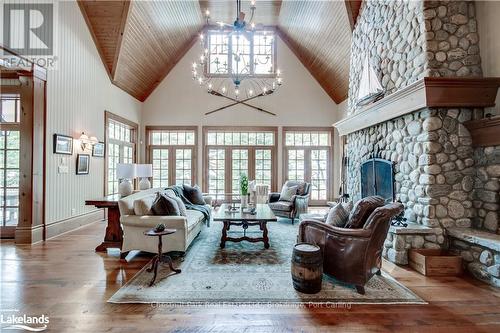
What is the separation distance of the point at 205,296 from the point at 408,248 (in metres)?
2.77

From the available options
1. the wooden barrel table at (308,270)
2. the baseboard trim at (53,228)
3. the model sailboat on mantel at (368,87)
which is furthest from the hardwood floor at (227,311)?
the model sailboat on mantel at (368,87)

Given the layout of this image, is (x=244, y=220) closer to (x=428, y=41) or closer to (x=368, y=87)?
(x=368, y=87)

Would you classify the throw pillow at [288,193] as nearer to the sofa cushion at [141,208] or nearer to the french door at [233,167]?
the french door at [233,167]

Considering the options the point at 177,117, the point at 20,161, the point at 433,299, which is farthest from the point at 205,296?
the point at 177,117

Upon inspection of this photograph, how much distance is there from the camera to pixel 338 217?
123 inches

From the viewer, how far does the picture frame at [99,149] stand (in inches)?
239

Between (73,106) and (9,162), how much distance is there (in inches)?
59.4

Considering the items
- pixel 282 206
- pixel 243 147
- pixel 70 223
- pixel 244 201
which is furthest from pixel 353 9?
pixel 70 223

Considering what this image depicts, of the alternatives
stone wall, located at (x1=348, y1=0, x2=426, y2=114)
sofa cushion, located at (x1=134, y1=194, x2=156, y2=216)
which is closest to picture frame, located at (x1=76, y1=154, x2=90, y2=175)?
sofa cushion, located at (x1=134, y1=194, x2=156, y2=216)

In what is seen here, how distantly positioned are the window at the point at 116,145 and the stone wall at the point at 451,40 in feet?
21.3

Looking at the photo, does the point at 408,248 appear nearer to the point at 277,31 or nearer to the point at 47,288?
the point at 47,288

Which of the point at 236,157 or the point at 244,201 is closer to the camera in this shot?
the point at 244,201

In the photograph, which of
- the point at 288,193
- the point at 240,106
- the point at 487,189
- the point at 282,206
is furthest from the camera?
the point at 240,106

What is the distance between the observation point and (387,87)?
4559 mm
